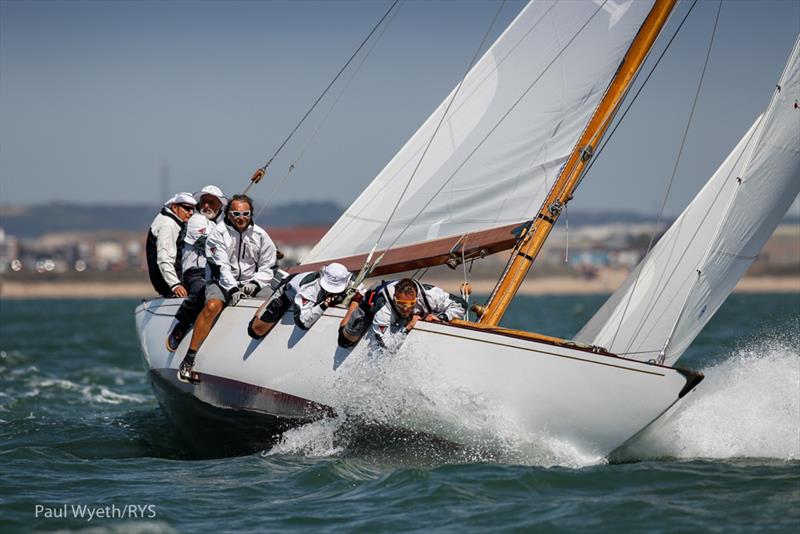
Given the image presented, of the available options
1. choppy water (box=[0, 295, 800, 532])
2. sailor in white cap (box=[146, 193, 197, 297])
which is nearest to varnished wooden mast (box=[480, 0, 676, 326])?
choppy water (box=[0, 295, 800, 532])

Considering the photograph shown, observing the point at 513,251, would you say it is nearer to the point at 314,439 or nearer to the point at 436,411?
the point at 436,411

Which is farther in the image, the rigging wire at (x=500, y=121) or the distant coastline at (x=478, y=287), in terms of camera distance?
the distant coastline at (x=478, y=287)

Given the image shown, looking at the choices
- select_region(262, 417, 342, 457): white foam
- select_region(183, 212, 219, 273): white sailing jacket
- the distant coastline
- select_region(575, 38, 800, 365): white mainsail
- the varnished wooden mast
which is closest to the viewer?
select_region(262, 417, 342, 457): white foam

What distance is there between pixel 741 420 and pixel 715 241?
52.6 inches

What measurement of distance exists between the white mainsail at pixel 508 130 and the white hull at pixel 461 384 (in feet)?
4.59

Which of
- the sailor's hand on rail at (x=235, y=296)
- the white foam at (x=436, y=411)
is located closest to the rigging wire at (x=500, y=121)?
the sailor's hand on rail at (x=235, y=296)

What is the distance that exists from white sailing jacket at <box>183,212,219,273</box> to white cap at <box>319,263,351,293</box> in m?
1.52

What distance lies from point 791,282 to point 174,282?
7180 centimetres

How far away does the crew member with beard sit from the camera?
9445 millimetres

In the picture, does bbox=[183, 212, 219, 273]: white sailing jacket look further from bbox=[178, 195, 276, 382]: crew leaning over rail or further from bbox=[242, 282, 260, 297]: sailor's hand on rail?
bbox=[242, 282, 260, 297]: sailor's hand on rail

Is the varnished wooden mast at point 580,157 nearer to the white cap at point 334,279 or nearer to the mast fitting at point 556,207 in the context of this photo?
the mast fitting at point 556,207

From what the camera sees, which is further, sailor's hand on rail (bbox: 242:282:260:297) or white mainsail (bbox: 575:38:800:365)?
sailor's hand on rail (bbox: 242:282:260:297)

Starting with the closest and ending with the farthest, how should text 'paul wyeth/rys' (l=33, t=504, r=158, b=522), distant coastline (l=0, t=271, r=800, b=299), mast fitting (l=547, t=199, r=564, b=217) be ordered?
text 'paul wyeth/rys' (l=33, t=504, r=158, b=522) → mast fitting (l=547, t=199, r=564, b=217) → distant coastline (l=0, t=271, r=800, b=299)

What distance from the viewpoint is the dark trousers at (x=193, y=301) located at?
30.8 feet
